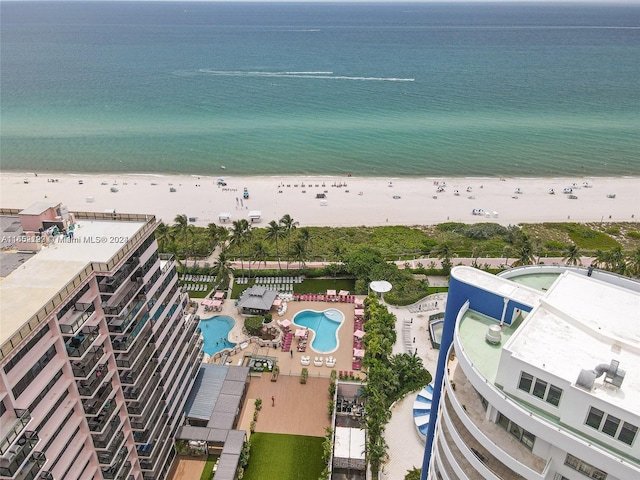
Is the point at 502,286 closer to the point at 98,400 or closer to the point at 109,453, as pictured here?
the point at 98,400

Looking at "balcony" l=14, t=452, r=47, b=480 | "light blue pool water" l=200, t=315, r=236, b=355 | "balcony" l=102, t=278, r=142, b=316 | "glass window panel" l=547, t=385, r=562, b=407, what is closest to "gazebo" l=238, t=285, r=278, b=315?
"light blue pool water" l=200, t=315, r=236, b=355

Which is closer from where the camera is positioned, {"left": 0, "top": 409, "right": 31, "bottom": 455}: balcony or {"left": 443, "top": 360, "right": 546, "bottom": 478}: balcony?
{"left": 443, "top": 360, "right": 546, "bottom": 478}: balcony

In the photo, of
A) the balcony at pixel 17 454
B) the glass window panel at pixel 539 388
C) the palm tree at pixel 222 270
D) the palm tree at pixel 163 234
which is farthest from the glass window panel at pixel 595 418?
the palm tree at pixel 163 234

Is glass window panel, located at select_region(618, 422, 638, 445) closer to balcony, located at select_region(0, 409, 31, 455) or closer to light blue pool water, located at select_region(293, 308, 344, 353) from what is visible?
balcony, located at select_region(0, 409, 31, 455)

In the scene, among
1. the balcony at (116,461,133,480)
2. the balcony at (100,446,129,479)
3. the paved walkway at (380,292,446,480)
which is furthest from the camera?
the paved walkway at (380,292,446,480)

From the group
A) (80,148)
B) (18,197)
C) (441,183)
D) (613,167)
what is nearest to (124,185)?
(18,197)

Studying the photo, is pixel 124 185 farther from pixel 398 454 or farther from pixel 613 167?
pixel 613 167
